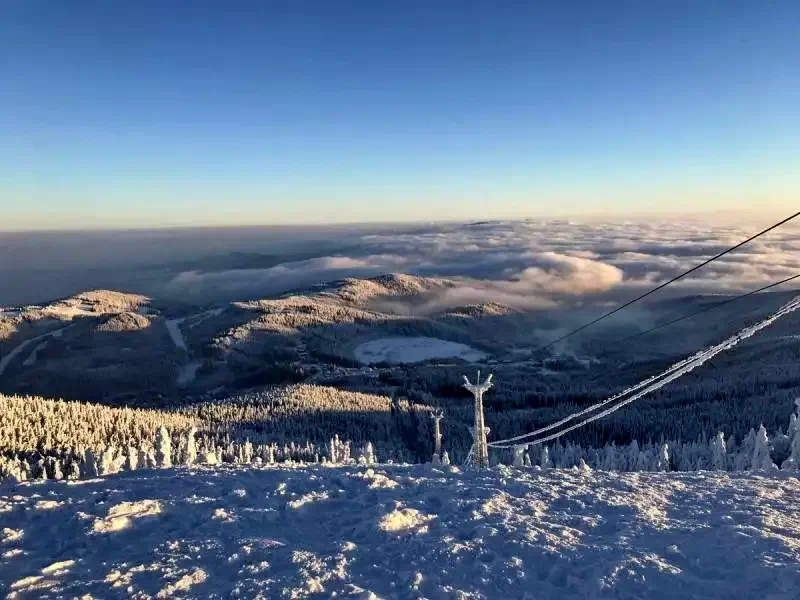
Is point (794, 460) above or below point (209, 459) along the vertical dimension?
below

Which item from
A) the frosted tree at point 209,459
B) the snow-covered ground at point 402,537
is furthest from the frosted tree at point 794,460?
the frosted tree at point 209,459

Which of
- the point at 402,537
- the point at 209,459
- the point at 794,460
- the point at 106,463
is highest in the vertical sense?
the point at 402,537

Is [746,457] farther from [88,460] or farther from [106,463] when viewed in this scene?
[88,460]

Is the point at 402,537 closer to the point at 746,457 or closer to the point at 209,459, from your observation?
the point at 209,459

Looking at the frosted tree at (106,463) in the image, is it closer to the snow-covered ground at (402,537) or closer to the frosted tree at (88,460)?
the frosted tree at (88,460)

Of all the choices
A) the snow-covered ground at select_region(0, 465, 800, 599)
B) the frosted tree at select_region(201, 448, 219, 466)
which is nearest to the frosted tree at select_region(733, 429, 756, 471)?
the snow-covered ground at select_region(0, 465, 800, 599)

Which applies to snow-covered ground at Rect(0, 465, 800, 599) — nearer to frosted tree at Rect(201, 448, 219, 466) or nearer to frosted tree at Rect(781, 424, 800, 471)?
frosted tree at Rect(201, 448, 219, 466)

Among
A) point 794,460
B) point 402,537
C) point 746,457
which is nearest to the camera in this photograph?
point 402,537

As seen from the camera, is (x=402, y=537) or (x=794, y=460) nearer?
(x=402, y=537)

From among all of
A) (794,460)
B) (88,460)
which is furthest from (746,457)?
(88,460)

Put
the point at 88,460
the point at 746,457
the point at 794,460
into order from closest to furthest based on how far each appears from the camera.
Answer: the point at 794,460 → the point at 746,457 → the point at 88,460

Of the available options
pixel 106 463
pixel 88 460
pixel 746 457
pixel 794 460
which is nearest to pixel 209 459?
pixel 106 463
